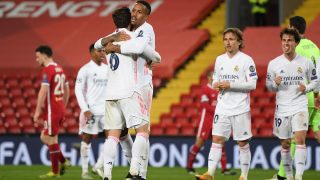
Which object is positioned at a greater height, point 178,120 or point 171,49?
point 171,49

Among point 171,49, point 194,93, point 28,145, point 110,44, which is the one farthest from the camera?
point 171,49

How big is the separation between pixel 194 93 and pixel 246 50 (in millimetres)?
1577

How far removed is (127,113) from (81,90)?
399 cm

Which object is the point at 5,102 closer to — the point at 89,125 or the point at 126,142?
the point at 89,125

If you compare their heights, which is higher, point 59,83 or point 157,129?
point 59,83

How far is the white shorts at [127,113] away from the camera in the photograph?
9758 mm

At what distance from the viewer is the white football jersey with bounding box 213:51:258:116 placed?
10.8 metres

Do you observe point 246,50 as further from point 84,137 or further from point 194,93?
point 84,137

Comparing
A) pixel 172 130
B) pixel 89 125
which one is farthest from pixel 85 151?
pixel 172 130

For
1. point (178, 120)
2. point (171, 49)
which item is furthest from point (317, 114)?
point (171, 49)

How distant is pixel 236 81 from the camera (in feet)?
35.6

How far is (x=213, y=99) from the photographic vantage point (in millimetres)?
15367

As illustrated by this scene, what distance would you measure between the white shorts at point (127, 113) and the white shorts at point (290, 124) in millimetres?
2086

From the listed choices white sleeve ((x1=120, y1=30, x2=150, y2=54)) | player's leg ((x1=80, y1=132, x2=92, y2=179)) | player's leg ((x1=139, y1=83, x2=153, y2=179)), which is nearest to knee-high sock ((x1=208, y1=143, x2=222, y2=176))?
player's leg ((x1=139, y1=83, x2=153, y2=179))
